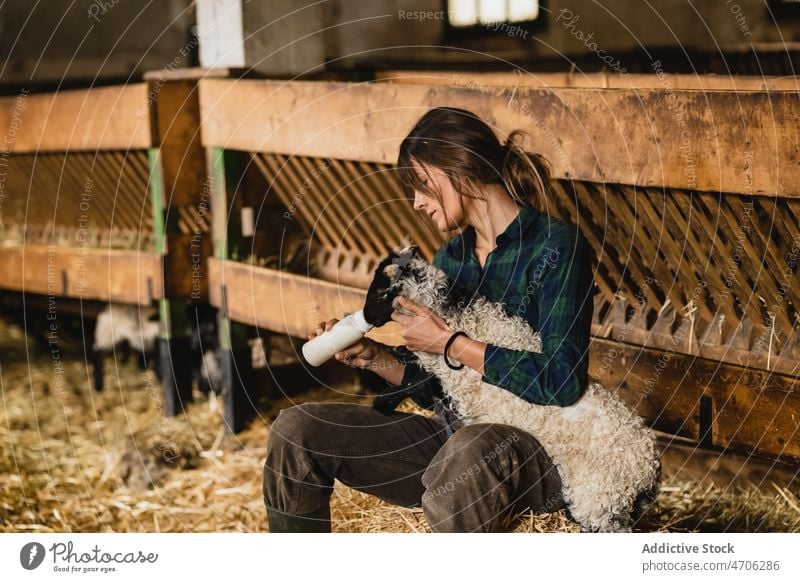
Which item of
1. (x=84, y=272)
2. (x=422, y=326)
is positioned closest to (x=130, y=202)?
(x=84, y=272)

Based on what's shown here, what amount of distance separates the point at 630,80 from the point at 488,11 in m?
1.39

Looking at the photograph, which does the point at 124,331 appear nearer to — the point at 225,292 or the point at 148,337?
the point at 148,337

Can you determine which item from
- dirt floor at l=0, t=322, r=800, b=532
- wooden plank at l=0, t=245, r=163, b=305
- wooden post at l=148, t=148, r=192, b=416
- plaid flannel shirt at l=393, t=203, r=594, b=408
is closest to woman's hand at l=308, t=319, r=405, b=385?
plaid flannel shirt at l=393, t=203, r=594, b=408

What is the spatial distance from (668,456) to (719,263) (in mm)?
741

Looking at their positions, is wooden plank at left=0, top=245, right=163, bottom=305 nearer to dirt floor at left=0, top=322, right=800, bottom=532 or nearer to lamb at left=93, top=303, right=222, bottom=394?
lamb at left=93, top=303, right=222, bottom=394

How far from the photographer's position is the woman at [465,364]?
6.80 ft

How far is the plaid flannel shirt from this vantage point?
81.4 inches

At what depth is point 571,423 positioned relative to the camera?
2.15 m

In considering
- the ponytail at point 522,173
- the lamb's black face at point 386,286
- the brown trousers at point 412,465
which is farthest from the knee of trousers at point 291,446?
the ponytail at point 522,173

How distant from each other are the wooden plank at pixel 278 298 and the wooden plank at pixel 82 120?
62 cm

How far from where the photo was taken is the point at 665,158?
7.96 ft
